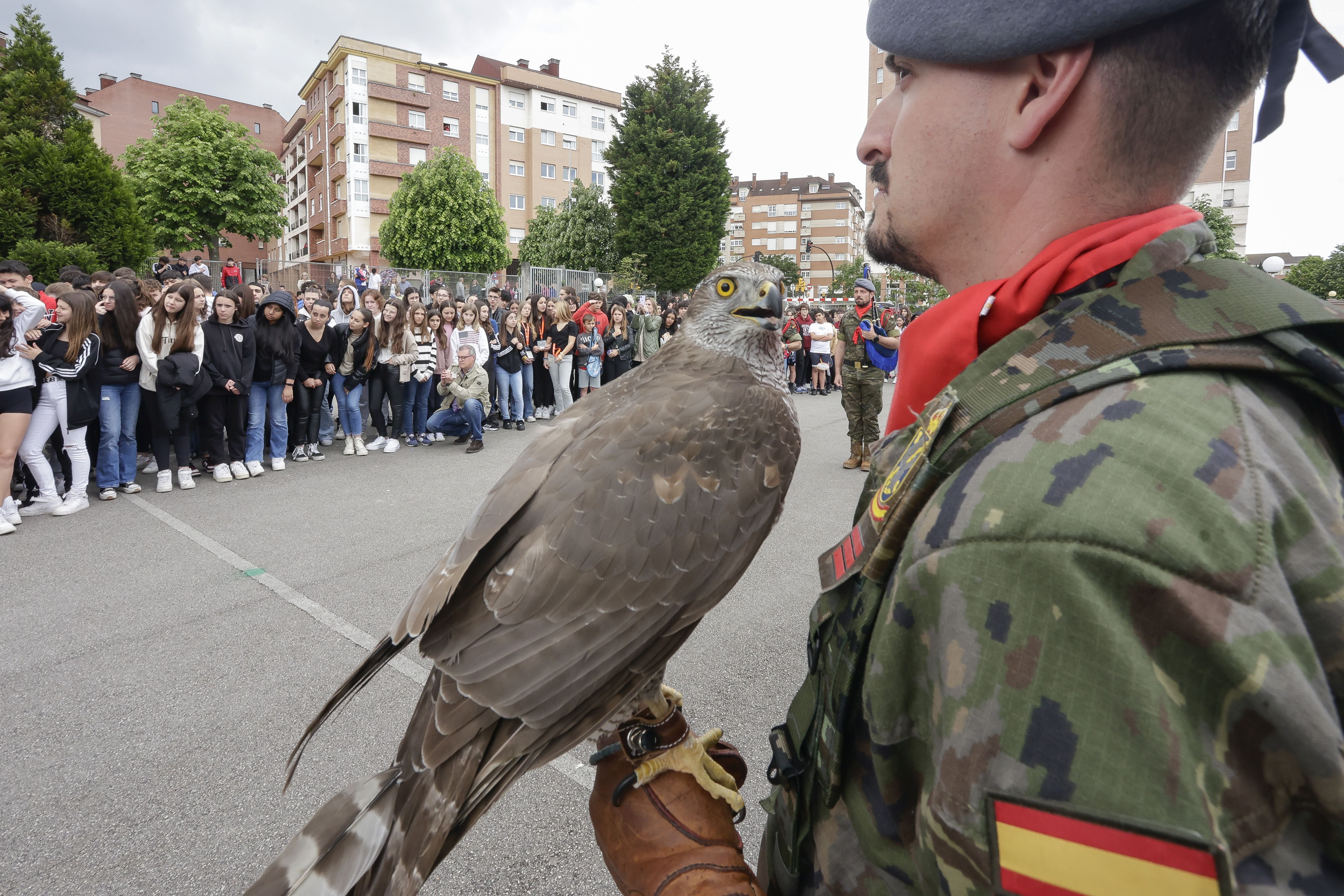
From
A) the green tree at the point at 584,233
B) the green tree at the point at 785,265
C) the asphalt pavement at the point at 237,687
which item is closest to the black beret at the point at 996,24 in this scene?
the green tree at the point at 785,265

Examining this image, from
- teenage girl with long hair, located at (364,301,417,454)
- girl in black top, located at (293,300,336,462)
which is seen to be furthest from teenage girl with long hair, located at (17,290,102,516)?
teenage girl with long hair, located at (364,301,417,454)

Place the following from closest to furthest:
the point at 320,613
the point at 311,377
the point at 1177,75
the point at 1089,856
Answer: the point at 1089,856, the point at 1177,75, the point at 320,613, the point at 311,377

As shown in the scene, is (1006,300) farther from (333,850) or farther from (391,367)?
(391,367)

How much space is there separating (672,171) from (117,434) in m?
35.8

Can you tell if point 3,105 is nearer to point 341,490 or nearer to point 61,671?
point 341,490

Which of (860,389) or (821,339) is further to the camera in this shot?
(821,339)

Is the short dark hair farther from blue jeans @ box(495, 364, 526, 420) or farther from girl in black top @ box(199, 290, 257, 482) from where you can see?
blue jeans @ box(495, 364, 526, 420)

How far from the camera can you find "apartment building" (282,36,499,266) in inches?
1946

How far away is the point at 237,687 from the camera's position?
3768mm

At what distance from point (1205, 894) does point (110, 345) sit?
9566 millimetres

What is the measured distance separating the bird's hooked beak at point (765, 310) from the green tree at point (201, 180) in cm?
4388

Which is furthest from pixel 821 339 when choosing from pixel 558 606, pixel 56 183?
pixel 56 183

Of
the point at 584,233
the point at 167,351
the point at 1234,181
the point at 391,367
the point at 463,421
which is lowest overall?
the point at 463,421

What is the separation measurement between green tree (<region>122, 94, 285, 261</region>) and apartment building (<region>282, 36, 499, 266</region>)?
8.62 m
